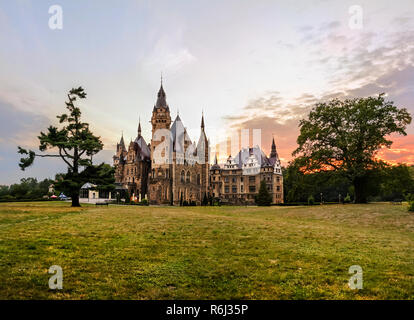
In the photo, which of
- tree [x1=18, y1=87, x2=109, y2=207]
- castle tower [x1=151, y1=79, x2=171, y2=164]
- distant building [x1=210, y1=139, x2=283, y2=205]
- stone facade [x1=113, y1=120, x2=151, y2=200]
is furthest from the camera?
distant building [x1=210, y1=139, x2=283, y2=205]

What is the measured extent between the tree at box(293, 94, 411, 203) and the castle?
3559cm

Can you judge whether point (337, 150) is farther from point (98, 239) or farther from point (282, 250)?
point (98, 239)

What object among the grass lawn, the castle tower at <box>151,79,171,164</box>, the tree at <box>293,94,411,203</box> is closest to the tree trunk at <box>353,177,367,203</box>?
the tree at <box>293,94,411,203</box>

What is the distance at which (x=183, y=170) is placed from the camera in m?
70.5

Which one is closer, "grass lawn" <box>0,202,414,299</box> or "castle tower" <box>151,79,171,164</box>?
"grass lawn" <box>0,202,414,299</box>

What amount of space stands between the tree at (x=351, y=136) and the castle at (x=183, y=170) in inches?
1401

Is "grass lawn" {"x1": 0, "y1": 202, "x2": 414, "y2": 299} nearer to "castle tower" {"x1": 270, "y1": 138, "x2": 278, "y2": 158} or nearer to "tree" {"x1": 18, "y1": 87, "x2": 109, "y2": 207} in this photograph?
"tree" {"x1": 18, "y1": 87, "x2": 109, "y2": 207}

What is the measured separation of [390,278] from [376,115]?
3484 centimetres

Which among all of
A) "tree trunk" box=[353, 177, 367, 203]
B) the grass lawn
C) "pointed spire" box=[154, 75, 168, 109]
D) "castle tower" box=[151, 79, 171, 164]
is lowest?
the grass lawn

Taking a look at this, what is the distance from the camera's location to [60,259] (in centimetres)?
756

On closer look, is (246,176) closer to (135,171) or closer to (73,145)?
(135,171)

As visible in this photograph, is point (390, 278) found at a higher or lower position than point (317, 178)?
lower

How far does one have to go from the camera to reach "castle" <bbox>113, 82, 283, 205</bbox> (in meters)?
68.1
